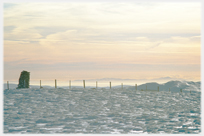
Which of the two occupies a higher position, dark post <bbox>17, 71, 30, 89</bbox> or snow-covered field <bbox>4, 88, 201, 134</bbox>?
dark post <bbox>17, 71, 30, 89</bbox>

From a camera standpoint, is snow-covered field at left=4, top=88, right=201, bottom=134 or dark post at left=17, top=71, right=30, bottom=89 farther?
dark post at left=17, top=71, right=30, bottom=89

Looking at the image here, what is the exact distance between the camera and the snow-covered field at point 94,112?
27.1 meters

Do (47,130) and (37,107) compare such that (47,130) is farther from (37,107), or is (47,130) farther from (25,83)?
(25,83)

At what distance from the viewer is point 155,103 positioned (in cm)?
4166

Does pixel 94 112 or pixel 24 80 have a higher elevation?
pixel 24 80

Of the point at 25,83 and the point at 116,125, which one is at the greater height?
the point at 25,83

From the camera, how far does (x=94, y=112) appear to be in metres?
33.9

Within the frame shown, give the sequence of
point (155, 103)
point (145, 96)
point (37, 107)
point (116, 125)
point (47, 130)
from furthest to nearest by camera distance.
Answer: point (145, 96)
point (155, 103)
point (37, 107)
point (116, 125)
point (47, 130)

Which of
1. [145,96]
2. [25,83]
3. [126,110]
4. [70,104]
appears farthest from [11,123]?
[145,96]

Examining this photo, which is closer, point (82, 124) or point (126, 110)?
point (82, 124)

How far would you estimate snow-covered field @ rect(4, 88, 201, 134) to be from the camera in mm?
27094

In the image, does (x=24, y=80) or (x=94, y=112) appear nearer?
(x=94, y=112)

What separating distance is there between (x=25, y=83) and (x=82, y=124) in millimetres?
24590

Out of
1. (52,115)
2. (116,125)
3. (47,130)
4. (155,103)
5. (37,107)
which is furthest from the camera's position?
(155,103)
